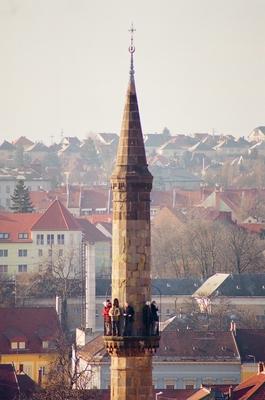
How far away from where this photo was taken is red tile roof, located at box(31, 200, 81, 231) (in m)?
113

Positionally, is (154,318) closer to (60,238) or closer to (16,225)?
(16,225)

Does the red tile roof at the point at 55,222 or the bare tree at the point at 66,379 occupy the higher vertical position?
the red tile roof at the point at 55,222

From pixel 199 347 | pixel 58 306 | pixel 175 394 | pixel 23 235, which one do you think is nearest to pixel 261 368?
pixel 175 394

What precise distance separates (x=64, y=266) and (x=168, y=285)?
11909 mm

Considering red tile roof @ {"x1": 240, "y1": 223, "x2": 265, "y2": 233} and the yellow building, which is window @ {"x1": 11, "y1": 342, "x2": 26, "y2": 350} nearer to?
the yellow building

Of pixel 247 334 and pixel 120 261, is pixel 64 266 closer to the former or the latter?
pixel 247 334

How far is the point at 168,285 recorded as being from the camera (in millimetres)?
92062

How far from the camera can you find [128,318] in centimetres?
2291

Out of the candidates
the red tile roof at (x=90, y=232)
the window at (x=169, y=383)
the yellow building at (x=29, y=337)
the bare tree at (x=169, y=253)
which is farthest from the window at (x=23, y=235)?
the window at (x=169, y=383)

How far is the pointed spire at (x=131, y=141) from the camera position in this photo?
22922 millimetres

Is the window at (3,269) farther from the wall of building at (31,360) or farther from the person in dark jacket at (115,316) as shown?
the person in dark jacket at (115,316)

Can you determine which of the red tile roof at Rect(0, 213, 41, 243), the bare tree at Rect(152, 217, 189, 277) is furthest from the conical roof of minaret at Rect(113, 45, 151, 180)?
the red tile roof at Rect(0, 213, 41, 243)

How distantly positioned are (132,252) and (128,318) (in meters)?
0.60

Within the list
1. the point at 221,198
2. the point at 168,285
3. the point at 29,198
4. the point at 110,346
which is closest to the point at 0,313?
the point at 168,285
